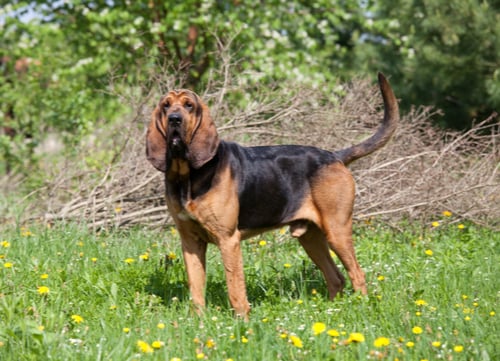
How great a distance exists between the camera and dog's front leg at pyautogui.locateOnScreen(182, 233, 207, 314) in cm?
526

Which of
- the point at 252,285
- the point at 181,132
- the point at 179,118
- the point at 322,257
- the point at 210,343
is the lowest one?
the point at 252,285

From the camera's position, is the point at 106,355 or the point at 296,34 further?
the point at 296,34

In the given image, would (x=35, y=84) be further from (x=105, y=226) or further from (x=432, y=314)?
(x=432, y=314)

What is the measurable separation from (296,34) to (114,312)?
30.0ft

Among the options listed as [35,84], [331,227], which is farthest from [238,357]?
[35,84]

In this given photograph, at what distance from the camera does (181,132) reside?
495 centimetres

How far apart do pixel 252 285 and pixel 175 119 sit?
1.74 meters

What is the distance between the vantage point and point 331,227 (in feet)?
18.3

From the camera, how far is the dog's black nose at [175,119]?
193 inches

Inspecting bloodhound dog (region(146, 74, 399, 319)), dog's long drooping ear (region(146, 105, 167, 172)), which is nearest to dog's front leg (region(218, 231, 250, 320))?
bloodhound dog (region(146, 74, 399, 319))

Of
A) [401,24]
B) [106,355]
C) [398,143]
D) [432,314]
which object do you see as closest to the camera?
[106,355]

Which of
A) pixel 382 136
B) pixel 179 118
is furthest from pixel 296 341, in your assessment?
pixel 382 136

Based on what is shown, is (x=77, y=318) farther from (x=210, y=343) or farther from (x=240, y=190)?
(x=240, y=190)

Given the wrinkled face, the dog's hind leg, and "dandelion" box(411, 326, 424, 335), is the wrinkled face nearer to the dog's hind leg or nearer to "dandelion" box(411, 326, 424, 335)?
the dog's hind leg
